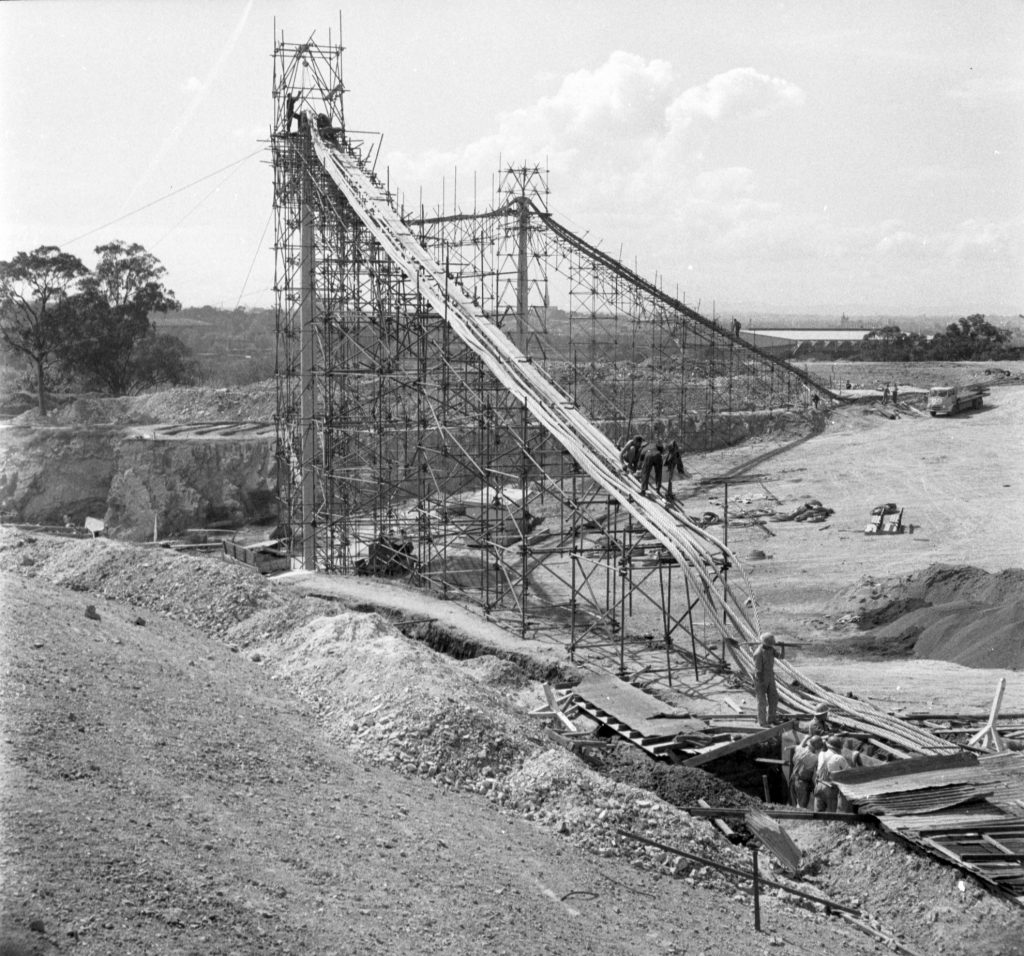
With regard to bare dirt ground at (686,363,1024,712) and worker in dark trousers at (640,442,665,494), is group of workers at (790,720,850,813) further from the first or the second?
worker in dark trousers at (640,442,665,494)

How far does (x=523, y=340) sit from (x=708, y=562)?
24059 millimetres

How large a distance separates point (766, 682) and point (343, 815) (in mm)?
5606

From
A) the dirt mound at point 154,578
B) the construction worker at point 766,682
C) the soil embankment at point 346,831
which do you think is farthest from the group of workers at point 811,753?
the dirt mound at point 154,578

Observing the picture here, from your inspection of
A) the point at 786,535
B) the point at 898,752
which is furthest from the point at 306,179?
the point at 898,752

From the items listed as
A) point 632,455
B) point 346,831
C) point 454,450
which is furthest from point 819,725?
point 454,450

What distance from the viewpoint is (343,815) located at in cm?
1092

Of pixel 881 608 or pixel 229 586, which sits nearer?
pixel 229 586

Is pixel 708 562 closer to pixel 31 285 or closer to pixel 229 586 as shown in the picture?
pixel 229 586

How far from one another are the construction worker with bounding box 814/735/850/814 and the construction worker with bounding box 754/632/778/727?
1452 millimetres

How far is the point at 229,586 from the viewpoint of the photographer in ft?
66.9

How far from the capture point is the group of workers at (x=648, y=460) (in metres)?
18.7

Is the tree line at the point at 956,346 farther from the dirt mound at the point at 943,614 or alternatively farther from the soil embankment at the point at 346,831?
the soil embankment at the point at 346,831

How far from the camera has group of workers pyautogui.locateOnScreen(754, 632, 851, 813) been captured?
40.0ft

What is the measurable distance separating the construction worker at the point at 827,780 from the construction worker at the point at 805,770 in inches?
11.7
